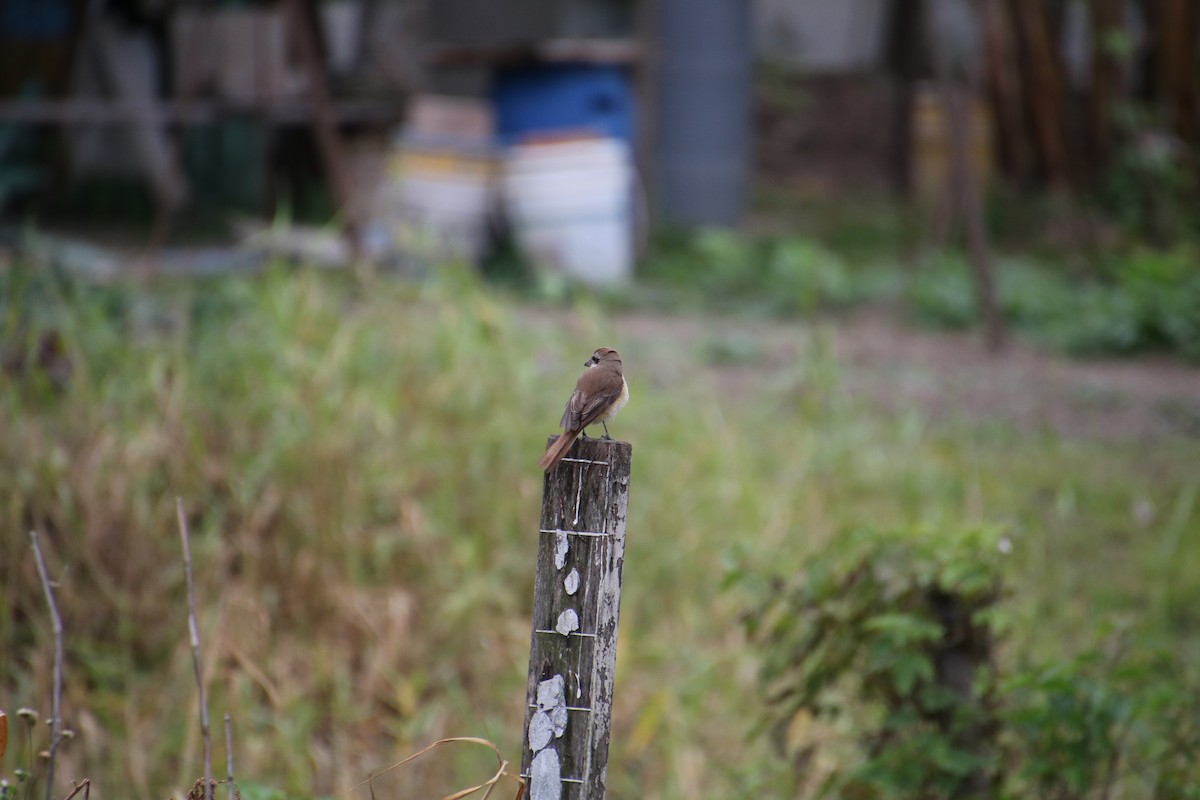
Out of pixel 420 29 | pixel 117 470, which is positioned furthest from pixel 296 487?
pixel 420 29

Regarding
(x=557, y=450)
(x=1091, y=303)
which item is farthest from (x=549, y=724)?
(x=1091, y=303)

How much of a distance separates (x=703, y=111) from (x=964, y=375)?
14.6ft

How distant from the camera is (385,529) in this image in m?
3.96

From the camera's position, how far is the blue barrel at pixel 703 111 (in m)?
10.1

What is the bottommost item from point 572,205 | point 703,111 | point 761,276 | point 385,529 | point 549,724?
point 385,529

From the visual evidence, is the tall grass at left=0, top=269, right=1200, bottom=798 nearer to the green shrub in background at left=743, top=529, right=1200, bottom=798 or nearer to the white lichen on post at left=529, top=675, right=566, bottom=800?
the green shrub in background at left=743, top=529, right=1200, bottom=798

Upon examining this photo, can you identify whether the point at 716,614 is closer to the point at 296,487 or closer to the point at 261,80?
the point at 296,487

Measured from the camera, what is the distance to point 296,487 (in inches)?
153

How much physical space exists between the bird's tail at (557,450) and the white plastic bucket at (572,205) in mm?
6520

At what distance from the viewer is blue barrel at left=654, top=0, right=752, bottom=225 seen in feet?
33.0

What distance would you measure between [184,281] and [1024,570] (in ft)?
10.8

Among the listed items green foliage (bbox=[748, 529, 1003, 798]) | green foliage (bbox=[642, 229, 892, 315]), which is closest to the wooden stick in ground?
green foliage (bbox=[642, 229, 892, 315])

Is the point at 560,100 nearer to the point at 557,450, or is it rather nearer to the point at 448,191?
the point at 448,191

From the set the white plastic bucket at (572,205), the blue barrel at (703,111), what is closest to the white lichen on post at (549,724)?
the white plastic bucket at (572,205)
